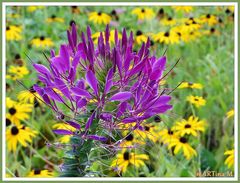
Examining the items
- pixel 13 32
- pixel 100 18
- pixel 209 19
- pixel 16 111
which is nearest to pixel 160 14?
pixel 209 19

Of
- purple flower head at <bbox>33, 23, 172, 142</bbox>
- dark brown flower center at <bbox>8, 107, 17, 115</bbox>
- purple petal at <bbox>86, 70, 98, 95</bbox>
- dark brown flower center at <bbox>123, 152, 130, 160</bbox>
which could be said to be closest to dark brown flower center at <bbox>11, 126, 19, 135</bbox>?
dark brown flower center at <bbox>8, 107, 17, 115</bbox>

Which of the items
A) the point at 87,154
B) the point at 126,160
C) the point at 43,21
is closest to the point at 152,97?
the point at 87,154

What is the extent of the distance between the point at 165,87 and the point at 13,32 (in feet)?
3.27

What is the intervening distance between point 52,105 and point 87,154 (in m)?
0.14

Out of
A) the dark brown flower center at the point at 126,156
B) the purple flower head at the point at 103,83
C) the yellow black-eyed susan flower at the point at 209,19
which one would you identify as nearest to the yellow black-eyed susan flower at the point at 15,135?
the dark brown flower center at the point at 126,156

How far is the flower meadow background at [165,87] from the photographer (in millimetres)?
1810

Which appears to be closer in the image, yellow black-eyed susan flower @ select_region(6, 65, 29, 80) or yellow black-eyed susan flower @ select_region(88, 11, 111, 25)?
yellow black-eyed susan flower @ select_region(6, 65, 29, 80)

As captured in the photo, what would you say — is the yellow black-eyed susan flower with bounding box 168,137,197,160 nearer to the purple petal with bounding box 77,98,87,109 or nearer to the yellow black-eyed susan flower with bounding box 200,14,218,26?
the purple petal with bounding box 77,98,87,109

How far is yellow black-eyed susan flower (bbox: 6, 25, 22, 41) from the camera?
264 cm

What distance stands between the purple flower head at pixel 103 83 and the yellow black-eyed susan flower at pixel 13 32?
64.7 inches

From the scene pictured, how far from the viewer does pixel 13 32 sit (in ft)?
8.75

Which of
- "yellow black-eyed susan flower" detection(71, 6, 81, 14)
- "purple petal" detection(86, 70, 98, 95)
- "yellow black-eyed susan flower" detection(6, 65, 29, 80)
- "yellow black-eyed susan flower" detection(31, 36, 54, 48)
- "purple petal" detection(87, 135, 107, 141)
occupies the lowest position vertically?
"purple petal" detection(87, 135, 107, 141)

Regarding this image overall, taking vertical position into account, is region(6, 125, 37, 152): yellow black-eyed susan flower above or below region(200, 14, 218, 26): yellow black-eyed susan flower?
below

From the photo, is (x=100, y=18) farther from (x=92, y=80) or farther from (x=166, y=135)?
(x=92, y=80)
